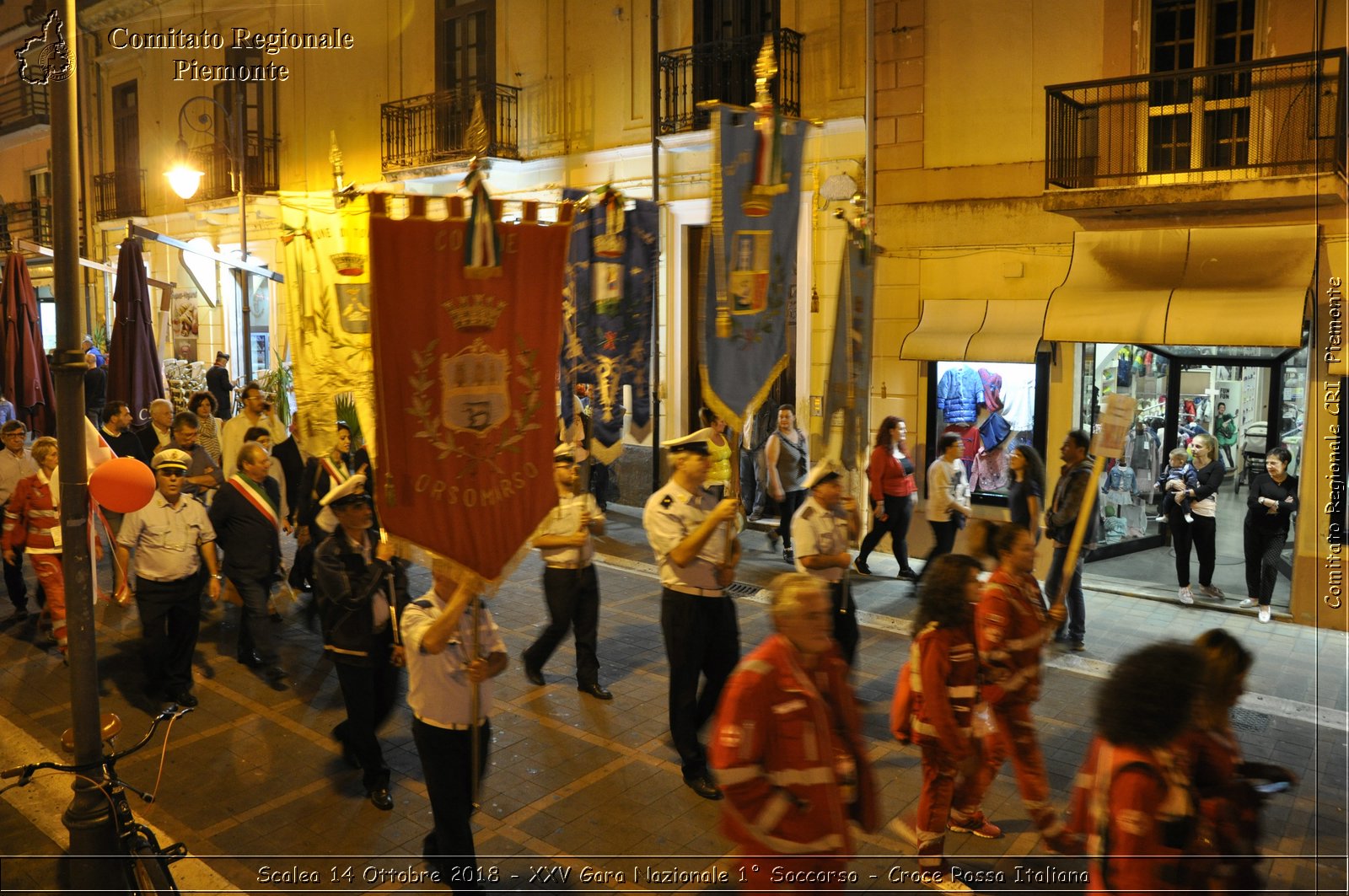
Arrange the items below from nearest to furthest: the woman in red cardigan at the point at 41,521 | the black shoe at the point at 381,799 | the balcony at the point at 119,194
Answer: the black shoe at the point at 381,799
the woman in red cardigan at the point at 41,521
the balcony at the point at 119,194

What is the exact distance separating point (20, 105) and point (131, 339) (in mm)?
22331

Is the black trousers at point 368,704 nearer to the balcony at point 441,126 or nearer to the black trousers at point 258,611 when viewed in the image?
the black trousers at point 258,611

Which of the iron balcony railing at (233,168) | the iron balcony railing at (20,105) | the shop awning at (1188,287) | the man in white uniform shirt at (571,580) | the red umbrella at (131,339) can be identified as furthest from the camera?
the iron balcony railing at (20,105)

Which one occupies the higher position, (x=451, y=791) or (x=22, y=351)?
(x=22, y=351)

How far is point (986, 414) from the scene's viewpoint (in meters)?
12.4

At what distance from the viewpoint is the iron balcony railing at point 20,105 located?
27750 millimetres

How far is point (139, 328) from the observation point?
12.0m

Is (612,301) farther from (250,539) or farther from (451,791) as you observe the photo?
Answer: (451,791)

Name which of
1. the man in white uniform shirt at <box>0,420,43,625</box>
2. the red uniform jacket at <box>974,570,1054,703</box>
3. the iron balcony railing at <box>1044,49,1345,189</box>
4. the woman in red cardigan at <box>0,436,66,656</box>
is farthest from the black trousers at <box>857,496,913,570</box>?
the man in white uniform shirt at <box>0,420,43,625</box>

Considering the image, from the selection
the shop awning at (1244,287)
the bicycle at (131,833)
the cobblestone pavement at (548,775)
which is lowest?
the cobblestone pavement at (548,775)

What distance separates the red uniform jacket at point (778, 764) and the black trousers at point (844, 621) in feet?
10.7

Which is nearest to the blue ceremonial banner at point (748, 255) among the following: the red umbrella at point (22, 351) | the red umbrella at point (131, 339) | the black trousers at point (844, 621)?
the black trousers at point (844, 621)

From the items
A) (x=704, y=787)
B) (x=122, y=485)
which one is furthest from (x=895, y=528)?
(x=122, y=485)

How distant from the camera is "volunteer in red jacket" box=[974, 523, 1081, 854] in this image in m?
5.17
